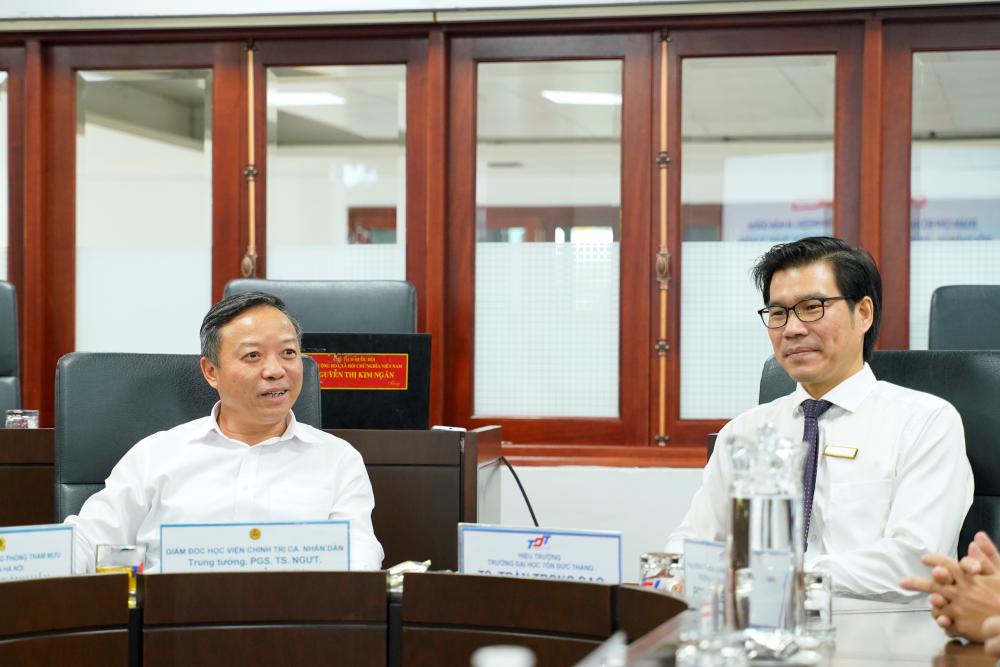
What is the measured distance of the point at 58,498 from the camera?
2277mm

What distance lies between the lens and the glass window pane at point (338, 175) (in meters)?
3.98

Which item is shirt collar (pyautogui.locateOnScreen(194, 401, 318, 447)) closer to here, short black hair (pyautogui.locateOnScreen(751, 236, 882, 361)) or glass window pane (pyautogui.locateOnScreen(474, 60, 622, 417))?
short black hair (pyautogui.locateOnScreen(751, 236, 882, 361))

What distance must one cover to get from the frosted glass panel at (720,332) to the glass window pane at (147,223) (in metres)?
1.68

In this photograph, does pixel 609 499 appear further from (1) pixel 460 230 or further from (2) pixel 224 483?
(2) pixel 224 483

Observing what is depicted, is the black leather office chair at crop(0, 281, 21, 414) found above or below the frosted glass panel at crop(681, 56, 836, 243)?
below

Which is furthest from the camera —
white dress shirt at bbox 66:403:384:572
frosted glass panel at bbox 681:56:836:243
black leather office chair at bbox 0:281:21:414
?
frosted glass panel at bbox 681:56:836:243

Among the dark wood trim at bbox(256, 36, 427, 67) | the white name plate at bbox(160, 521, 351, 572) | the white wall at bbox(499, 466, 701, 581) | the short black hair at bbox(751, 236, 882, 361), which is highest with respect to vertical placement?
the dark wood trim at bbox(256, 36, 427, 67)

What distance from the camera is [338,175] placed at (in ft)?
13.2

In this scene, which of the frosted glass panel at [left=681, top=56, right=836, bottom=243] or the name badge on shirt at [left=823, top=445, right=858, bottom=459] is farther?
the frosted glass panel at [left=681, top=56, right=836, bottom=243]

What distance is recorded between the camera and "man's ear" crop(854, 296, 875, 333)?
2.17 metres

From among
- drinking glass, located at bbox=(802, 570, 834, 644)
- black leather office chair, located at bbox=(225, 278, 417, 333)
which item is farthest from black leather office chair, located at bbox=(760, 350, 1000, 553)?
black leather office chair, located at bbox=(225, 278, 417, 333)

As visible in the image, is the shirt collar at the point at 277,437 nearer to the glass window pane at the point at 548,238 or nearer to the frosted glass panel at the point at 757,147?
the glass window pane at the point at 548,238

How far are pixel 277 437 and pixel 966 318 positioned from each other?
1672 millimetres

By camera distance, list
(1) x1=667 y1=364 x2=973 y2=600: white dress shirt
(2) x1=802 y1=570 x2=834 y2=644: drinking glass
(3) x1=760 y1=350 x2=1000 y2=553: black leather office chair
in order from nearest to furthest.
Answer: (2) x1=802 y1=570 x2=834 y2=644: drinking glass → (1) x1=667 y1=364 x2=973 y2=600: white dress shirt → (3) x1=760 y1=350 x2=1000 y2=553: black leather office chair
